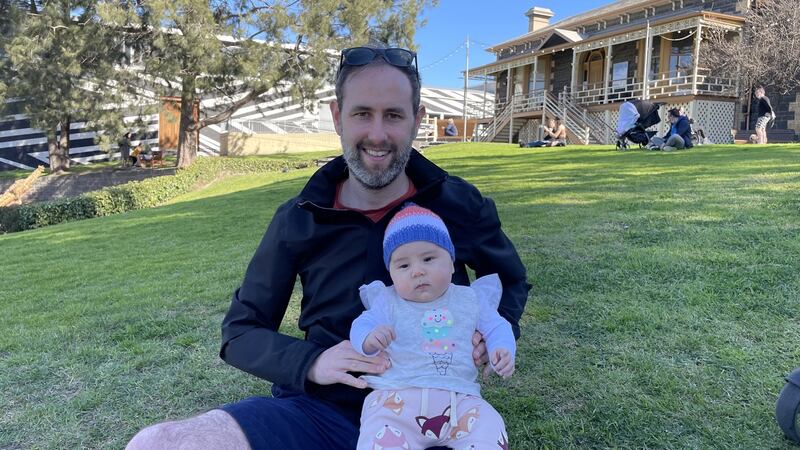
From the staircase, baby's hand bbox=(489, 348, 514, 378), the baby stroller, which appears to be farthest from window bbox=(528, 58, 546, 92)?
baby's hand bbox=(489, 348, 514, 378)

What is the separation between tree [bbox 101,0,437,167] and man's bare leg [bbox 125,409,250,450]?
17.8 metres

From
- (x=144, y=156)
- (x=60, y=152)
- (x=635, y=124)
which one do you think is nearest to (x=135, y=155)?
(x=144, y=156)

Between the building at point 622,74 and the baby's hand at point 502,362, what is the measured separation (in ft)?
70.1

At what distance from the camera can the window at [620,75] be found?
25.0m

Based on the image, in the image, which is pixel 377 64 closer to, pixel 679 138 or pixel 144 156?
pixel 679 138

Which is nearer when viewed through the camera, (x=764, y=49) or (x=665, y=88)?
(x=764, y=49)

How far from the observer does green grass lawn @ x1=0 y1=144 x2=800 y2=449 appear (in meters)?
2.55

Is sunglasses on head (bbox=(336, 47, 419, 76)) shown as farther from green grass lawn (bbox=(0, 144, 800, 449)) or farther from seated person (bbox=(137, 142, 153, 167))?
seated person (bbox=(137, 142, 153, 167))

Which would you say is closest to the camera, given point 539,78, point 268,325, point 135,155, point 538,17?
point 268,325

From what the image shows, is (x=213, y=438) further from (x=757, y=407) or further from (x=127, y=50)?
(x=127, y=50)

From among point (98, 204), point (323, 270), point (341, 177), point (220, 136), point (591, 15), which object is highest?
point (591, 15)

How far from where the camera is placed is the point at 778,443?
2195 mm

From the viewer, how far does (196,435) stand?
157cm

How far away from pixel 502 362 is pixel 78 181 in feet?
87.1
